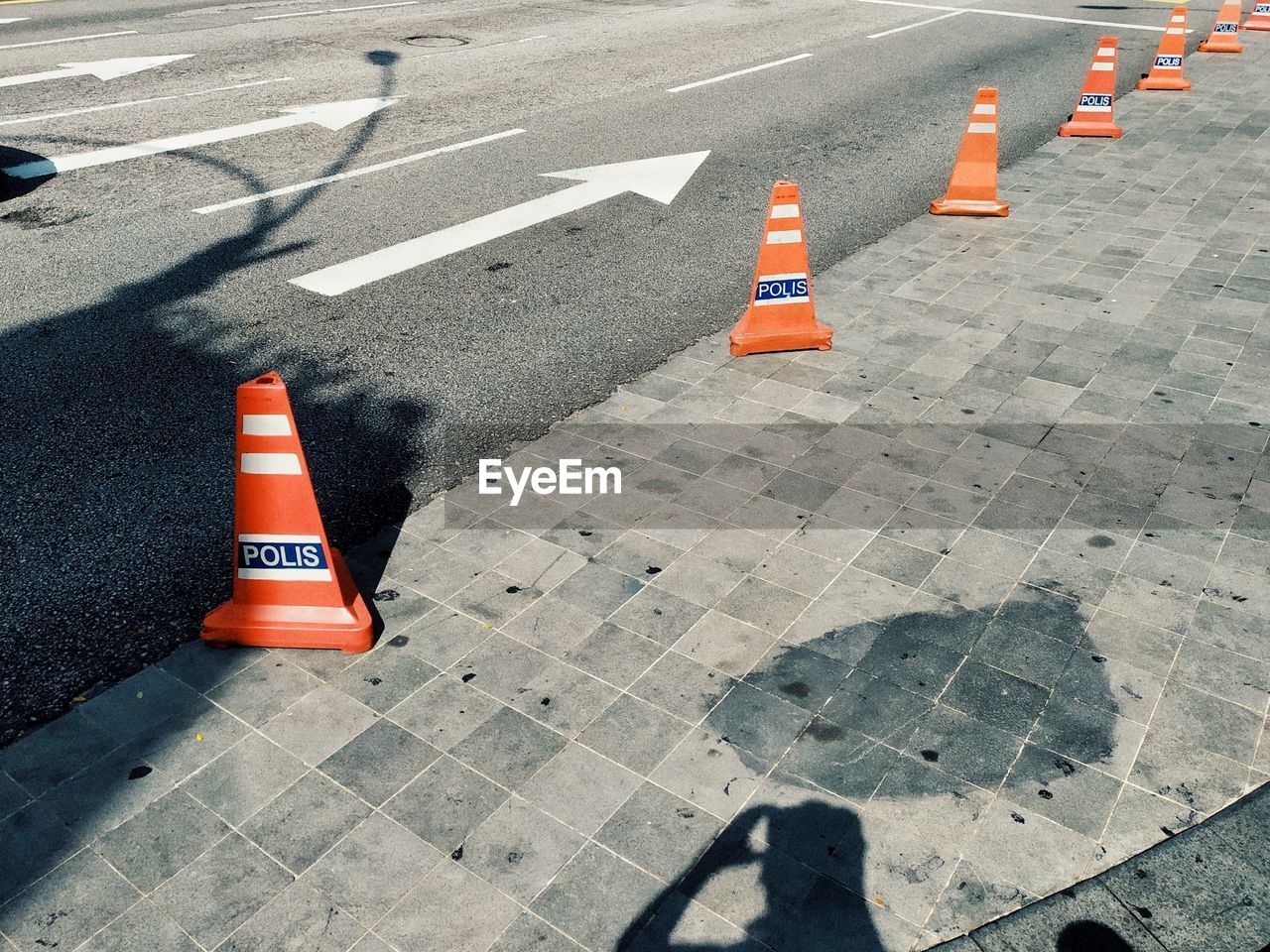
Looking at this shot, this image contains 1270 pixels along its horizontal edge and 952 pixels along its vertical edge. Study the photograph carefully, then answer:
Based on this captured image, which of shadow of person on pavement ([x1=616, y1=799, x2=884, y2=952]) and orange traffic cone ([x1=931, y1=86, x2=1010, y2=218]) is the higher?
orange traffic cone ([x1=931, y1=86, x2=1010, y2=218])

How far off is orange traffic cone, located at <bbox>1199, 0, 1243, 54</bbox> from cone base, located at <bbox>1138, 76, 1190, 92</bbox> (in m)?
3.32

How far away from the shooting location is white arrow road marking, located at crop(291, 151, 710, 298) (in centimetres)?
762

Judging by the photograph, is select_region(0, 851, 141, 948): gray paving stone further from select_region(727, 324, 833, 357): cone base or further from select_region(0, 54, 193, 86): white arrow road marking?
select_region(0, 54, 193, 86): white arrow road marking

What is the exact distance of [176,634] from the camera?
420 cm

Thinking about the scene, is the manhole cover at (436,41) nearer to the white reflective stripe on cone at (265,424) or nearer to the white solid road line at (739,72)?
the white solid road line at (739,72)

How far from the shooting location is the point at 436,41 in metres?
15.8

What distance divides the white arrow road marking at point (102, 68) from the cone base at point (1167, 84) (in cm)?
1286

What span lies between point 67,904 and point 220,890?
1.45ft

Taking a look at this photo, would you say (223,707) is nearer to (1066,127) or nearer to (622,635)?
(622,635)

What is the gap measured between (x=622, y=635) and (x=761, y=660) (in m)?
0.56

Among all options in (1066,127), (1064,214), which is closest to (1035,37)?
(1066,127)

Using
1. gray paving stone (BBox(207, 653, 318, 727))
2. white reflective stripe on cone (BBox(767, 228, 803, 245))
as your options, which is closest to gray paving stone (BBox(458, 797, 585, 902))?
gray paving stone (BBox(207, 653, 318, 727))

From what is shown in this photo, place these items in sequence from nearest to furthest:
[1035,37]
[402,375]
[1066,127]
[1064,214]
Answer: [402,375]
[1064,214]
[1066,127]
[1035,37]
